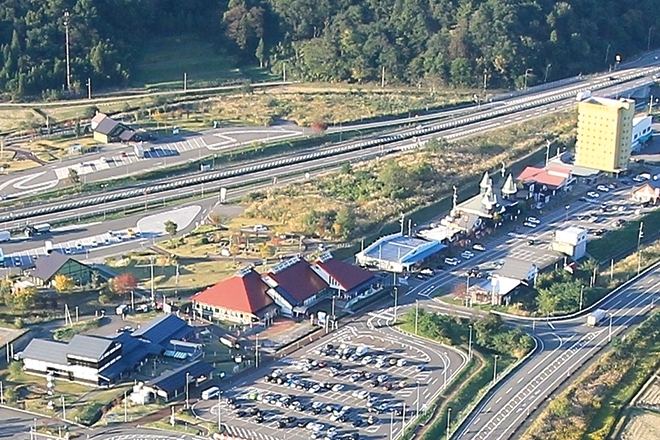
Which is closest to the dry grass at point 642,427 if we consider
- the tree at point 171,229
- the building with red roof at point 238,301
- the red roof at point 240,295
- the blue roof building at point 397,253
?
the blue roof building at point 397,253

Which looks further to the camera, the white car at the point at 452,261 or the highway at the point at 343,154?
the highway at the point at 343,154

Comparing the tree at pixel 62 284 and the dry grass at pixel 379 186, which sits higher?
the dry grass at pixel 379 186

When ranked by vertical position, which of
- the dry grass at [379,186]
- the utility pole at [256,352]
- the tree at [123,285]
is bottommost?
the utility pole at [256,352]

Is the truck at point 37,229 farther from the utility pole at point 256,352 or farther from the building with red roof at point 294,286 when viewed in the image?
the utility pole at point 256,352

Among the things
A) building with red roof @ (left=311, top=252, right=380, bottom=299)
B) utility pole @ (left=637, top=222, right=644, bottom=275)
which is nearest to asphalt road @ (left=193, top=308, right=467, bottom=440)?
building with red roof @ (left=311, top=252, right=380, bottom=299)

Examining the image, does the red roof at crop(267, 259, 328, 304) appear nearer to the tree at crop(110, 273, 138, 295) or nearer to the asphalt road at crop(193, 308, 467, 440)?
the asphalt road at crop(193, 308, 467, 440)

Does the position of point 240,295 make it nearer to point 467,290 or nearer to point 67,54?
point 467,290

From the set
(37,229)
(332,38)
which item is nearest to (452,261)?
(37,229)
